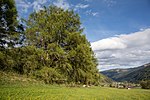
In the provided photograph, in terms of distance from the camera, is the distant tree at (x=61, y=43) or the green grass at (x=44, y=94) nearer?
the green grass at (x=44, y=94)

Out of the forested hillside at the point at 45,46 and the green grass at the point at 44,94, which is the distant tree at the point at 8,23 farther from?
the green grass at the point at 44,94

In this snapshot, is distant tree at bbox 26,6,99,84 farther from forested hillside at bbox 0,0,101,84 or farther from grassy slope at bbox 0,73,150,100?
grassy slope at bbox 0,73,150,100

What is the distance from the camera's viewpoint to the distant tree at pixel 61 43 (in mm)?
44188

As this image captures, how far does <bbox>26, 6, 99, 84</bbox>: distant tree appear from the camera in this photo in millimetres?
44188

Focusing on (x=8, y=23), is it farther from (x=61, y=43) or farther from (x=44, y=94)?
Answer: (x=44, y=94)

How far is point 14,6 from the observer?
41312 millimetres

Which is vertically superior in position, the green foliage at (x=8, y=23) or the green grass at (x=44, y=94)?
the green foliage at (x=8, y=23)

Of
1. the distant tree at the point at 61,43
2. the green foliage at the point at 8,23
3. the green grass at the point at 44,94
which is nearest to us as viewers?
the green grass at the point at 44,94

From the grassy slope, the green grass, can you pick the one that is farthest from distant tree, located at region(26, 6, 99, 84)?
the green grass

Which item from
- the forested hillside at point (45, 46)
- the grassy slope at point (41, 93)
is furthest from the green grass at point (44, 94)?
the forested hillside at point (45, 46)

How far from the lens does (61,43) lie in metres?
47.6

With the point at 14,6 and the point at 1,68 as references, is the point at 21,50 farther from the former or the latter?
the point at 14,6

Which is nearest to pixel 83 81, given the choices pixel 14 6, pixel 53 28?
pixel 53 28

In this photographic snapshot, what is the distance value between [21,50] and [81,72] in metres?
14.0
